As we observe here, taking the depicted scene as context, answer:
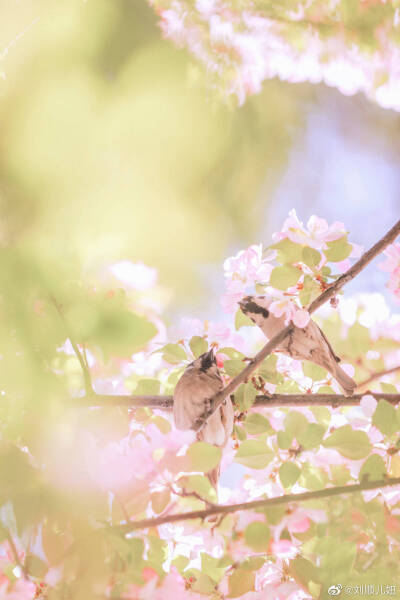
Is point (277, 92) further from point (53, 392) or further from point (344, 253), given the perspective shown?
point (53, 392)

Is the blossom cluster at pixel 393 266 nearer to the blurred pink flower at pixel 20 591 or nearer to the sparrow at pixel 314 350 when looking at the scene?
the sparrow at pixel 314 350

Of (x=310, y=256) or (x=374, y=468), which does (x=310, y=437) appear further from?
(x=310, y=256)

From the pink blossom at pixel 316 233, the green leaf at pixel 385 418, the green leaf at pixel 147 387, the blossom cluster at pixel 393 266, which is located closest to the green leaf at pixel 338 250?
the pink blossom at pixel 316 233

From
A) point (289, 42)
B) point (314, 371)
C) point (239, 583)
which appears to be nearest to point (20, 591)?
point (239, 583)

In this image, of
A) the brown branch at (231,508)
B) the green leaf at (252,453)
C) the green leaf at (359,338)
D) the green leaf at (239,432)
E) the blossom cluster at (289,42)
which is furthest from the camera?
the blossom cluster at (289,42)

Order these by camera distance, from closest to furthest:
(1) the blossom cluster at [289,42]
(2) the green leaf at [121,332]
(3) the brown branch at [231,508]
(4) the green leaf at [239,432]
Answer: (2) the green leaf at [121,332], (3) the brown branch at [231,508], (4) the green leaf at [239,432], (1) the blossom cluster at [289,42]

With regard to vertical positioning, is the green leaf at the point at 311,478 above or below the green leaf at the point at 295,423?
below

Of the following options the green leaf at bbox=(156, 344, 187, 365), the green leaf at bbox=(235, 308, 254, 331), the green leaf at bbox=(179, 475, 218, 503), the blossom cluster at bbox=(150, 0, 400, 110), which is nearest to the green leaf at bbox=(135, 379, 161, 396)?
the green leaf at bbox=(156, 344, 187, 365)
